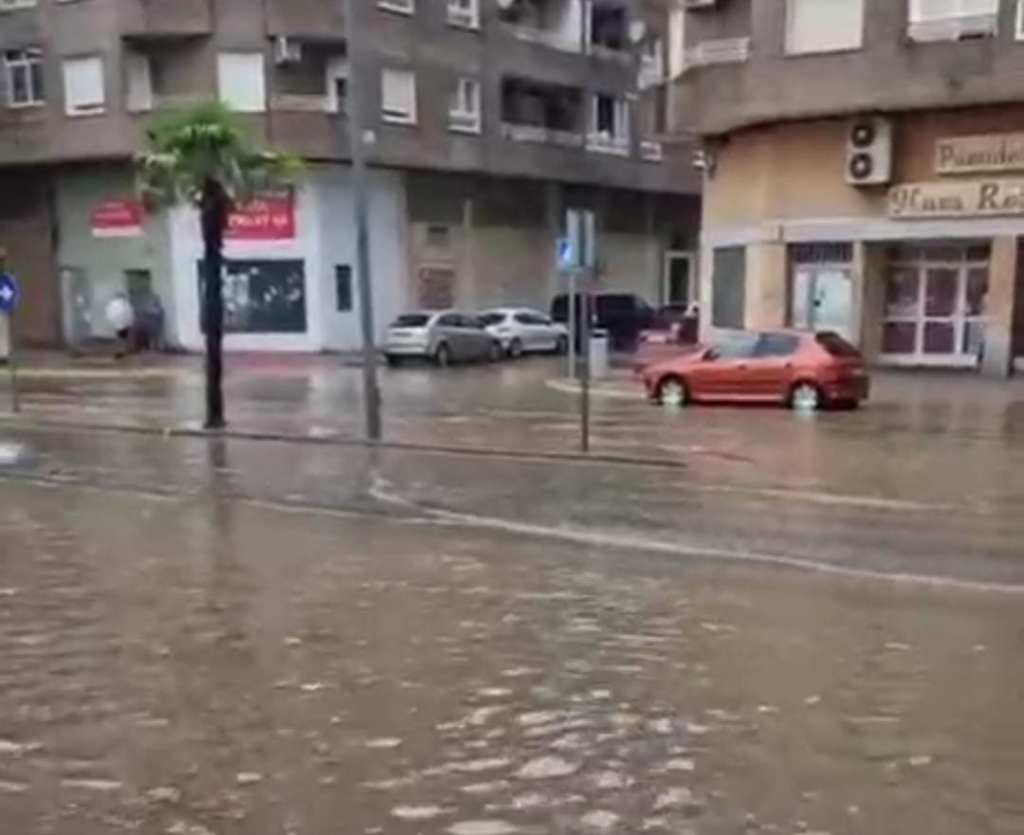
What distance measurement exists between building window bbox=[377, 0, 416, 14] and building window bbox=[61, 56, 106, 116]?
8.43 metres

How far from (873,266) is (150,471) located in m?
20.4

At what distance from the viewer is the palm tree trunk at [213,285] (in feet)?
72.3

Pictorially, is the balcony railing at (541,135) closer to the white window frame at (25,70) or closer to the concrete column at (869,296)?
the white window frame at (25,70)

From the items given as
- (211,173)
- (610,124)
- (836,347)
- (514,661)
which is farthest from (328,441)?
(610,124)

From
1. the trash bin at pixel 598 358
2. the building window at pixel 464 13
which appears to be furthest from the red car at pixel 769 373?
the building window at pixel 464 13

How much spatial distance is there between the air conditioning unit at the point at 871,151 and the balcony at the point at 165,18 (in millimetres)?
18960

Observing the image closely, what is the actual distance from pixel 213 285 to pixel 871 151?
16487mm

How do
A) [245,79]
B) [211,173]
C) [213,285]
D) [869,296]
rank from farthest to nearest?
[245,79], [869,296], [213,285], [211,173]

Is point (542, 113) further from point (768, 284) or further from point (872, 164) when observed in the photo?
point (872, 164)

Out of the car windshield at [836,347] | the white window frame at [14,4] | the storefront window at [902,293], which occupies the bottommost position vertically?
the car windshield at [836,347]

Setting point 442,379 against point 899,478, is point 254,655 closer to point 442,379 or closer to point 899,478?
point 899,478

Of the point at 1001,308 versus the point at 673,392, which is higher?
the point at 1001,308

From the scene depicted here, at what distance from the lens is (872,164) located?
32.0 metres

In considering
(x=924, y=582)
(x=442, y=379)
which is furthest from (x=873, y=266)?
(x=924, y=582)
